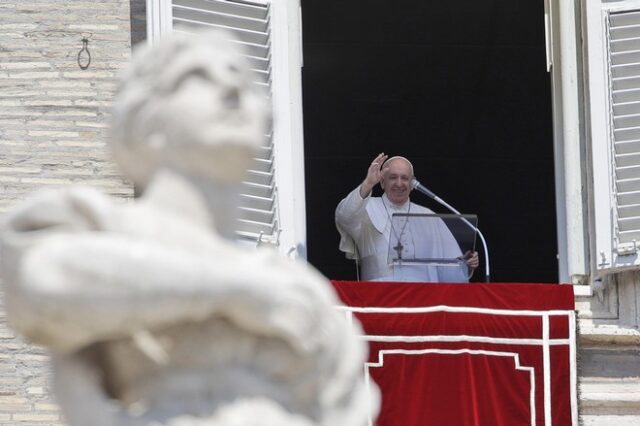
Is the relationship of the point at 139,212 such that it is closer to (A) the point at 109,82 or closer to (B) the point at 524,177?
(A) the point at 109,82

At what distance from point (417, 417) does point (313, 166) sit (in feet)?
25.2

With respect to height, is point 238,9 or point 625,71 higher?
point 238,9

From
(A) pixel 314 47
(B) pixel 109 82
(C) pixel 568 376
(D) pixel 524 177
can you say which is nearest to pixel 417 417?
(C) pixel 568 376

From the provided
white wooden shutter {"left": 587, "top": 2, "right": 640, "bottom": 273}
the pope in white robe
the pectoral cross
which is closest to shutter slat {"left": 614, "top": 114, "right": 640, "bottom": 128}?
white wooden shutter {"left": 587, "top": 2, "right": 640, "bottom": 273}

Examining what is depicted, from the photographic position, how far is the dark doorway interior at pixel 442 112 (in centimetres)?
1775

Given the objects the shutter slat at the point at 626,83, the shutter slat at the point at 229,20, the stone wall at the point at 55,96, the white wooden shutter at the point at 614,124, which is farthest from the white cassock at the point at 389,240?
the stone wall at the point at 55,96

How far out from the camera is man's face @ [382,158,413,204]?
524 inches

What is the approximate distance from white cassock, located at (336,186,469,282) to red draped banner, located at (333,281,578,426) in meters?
0.48

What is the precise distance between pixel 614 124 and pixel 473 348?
1163 millimetres

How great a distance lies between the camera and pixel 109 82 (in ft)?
37.7

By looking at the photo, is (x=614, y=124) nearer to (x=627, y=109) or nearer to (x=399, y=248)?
(x=627, y=109)

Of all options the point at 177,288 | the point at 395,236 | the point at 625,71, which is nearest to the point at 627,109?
the point at 625,71

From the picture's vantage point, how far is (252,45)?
11672 millimetres

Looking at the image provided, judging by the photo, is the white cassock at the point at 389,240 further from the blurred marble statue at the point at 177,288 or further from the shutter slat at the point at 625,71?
the blurred marble statue at the point at 177,288
